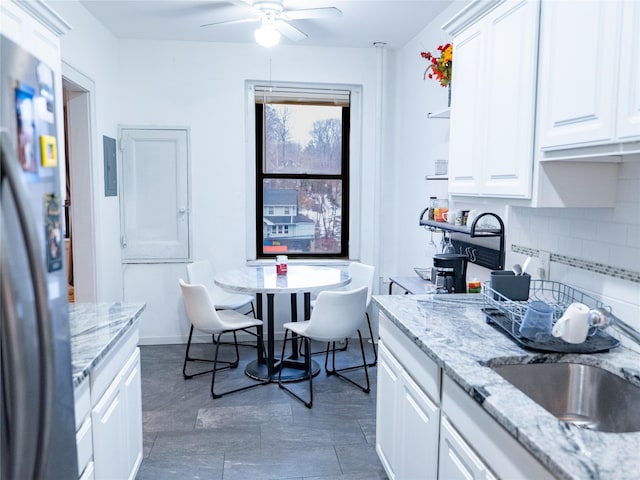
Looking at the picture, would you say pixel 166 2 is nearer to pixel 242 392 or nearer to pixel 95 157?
pixel 95 157

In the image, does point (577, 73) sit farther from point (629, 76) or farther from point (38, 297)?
point (38, 297)

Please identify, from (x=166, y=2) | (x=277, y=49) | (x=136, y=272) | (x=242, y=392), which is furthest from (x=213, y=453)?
(x=277, y=49)

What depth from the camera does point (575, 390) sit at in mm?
1621

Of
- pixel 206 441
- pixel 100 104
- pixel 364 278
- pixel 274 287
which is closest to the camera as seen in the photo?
pixel 206 441

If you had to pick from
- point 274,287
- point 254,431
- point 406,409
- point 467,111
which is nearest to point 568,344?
point 406,409

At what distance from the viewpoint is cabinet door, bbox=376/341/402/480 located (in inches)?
83.9

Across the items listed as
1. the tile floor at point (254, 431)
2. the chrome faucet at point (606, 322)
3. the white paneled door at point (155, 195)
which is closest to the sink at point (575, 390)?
the chrome faucet at point (606, 322)

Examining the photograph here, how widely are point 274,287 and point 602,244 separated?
1991 millimetres

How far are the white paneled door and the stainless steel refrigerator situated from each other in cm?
321

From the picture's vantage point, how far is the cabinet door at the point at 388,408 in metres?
2.13

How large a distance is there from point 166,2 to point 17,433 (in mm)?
3127

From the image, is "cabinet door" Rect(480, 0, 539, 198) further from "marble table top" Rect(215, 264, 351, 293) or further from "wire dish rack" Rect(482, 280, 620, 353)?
"marble table top" Rect(215, 264, 351, 293)

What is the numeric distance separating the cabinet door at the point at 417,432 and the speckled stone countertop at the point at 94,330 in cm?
114

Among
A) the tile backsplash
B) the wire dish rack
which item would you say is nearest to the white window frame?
the tile backsplash
